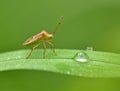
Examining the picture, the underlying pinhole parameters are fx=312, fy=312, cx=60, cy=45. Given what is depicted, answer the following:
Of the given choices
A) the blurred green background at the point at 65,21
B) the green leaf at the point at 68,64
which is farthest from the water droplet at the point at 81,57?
the blurred green background at the point at 65,21

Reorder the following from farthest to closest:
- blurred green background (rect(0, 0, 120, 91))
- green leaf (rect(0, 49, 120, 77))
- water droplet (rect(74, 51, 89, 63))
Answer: blurred green background (rect(0, 0, 120, 91)) → water droplet (rect(74, 51, 89, 63)) → green leaf (rect(0, 49, 120, 77))

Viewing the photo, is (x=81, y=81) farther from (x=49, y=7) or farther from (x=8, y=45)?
(x=49, y=7)

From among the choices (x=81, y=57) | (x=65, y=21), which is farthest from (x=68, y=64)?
(x=65, y=21)

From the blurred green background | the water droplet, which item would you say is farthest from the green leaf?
the blurred green background

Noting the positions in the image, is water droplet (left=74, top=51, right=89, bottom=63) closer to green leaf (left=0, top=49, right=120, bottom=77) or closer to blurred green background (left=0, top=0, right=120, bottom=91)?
green leaf (left=0, top=49, right=120, bottom=77)

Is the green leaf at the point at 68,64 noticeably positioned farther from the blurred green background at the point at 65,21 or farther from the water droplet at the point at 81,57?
the blurred green background at the point at 65,21

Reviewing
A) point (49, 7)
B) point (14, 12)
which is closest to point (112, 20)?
point (49, 7)

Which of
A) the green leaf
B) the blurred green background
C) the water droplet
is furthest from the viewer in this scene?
the blurred green background

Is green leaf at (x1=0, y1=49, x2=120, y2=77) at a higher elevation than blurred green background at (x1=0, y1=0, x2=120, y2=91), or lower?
lower
